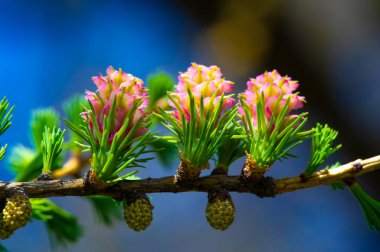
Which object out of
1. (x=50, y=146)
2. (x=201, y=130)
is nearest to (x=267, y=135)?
(x=201, y=130)

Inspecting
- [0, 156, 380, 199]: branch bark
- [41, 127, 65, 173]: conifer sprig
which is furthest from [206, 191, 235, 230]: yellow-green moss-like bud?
[41, 127, 65, 173]: conifer sprig

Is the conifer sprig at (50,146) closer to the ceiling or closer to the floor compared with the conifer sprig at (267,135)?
closer to the ceiling

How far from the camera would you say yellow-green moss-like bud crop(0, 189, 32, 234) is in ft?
0.98

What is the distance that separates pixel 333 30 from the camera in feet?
3.15

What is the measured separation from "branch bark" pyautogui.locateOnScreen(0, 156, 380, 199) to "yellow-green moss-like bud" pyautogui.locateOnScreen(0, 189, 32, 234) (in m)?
0.01

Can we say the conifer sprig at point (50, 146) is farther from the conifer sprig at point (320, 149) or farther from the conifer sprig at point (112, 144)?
the conifer sprig at point (320, 149)

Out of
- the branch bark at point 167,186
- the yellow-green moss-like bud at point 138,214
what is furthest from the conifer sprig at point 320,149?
the yellow-green moss-like bud at point 138,214

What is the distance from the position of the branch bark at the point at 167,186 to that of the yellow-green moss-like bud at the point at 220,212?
15 mm

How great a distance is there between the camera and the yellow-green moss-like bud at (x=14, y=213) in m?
0.30

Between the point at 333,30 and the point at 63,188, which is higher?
the point at 333,30

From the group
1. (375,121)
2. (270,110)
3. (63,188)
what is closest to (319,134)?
(270,110)

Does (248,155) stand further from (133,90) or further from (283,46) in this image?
(283,46)

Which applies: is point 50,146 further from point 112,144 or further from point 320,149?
point 320,149

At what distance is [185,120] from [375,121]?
26.3 inches
